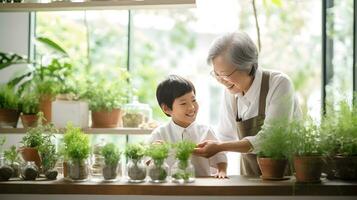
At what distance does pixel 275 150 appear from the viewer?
2.16 m

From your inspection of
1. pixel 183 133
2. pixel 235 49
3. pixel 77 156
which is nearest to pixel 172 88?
pixel 183 133

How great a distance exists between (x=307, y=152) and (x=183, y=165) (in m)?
0.52

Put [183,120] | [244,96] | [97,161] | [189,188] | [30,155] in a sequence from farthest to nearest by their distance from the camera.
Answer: [244,96] < [183,120] < [30,155] < [97,161] < [189,188]

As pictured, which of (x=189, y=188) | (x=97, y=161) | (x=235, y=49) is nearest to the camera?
(x=189, y=188)

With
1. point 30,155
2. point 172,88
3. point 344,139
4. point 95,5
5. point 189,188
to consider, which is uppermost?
point 95,5

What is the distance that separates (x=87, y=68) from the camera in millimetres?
4152

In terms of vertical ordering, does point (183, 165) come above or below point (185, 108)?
below

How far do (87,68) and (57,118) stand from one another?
89 centimetres

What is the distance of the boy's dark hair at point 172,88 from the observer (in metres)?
2.67

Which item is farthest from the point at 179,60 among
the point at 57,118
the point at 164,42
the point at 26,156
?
the point at 26,156

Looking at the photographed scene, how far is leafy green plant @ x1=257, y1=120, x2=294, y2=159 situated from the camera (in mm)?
2137

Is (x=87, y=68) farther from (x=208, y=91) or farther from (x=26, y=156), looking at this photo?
(x=208, y=91)

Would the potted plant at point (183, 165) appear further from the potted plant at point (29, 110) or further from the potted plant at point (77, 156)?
the potted plant at point (29, 110)

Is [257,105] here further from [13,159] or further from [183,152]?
[13,159]
